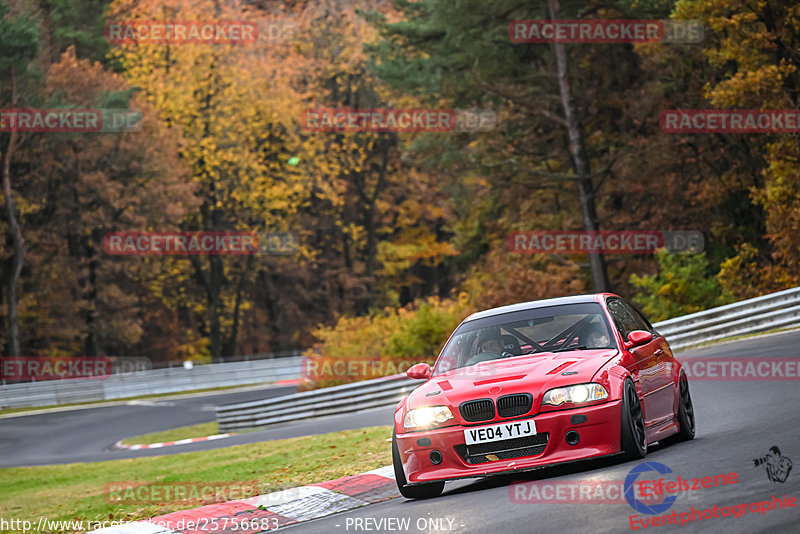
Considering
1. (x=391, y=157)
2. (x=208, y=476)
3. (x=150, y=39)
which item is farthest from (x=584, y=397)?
(x=391, y=157)

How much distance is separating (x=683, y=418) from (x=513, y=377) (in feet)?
8.34

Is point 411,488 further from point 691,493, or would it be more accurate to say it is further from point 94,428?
point 94,428

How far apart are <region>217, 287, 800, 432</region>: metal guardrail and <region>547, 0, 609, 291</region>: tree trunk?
9226 millimetres

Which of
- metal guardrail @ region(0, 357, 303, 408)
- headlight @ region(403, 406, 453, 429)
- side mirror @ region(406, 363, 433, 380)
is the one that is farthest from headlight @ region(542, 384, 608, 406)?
metal guardrail @ region(0, 357, 303, 408)

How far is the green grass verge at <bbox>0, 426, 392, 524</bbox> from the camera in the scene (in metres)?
11.5

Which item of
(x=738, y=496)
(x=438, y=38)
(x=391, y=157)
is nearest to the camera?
(x=738, y=496)

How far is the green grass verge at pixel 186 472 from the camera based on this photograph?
11539mm

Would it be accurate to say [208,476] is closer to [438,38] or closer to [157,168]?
[438,38]

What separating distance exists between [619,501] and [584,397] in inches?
47.7

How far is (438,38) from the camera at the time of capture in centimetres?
4059

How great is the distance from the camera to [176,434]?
96.2ft

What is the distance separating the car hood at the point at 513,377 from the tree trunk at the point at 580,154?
2377 cm

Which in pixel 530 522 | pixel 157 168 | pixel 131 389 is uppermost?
pixel 157 168

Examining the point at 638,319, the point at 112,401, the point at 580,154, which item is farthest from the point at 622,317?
the point at 112,401
